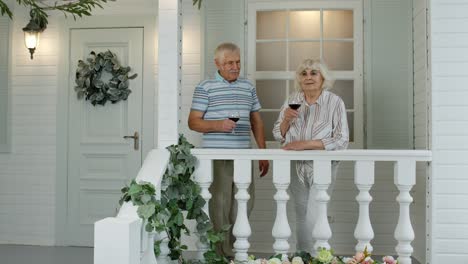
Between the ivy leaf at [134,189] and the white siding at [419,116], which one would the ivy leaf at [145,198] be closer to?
the ivy leaf at [134,189]

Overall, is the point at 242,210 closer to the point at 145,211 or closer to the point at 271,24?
the point at 145,211

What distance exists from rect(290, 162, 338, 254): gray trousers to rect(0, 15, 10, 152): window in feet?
11.5

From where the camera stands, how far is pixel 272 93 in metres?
4.69

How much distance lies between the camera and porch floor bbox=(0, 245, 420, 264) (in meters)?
4.50

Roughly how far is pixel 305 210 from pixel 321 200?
0.24 m

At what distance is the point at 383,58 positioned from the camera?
179 inches

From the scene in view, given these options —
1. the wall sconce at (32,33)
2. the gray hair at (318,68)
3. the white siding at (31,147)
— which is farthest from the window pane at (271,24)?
the wall sconce at (32,33)

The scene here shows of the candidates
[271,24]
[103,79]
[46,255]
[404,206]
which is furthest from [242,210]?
[103,79]

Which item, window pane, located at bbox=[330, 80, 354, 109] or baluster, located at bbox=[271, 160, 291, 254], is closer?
baluster, located at bbox=[271, 160, 291, 254]

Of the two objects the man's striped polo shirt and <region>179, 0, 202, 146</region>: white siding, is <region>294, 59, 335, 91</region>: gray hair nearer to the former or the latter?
the man's striped polo shirt

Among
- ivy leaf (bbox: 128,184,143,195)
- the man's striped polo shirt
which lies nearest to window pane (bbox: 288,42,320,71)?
the man's striped polo shirt

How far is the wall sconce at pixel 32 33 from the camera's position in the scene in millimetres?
5160

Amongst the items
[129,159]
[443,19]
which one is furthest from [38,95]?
[443,19]

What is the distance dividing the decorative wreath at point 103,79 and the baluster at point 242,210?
2.50 m
